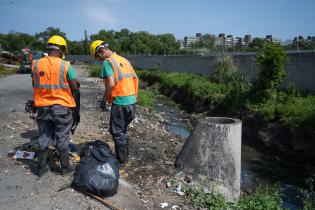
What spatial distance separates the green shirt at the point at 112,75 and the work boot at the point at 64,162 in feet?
3.37

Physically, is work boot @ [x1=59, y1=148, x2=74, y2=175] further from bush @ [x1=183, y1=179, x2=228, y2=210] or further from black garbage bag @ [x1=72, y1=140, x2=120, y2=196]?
bush @ [x1=183, y1=179, x2=228, y2=210]

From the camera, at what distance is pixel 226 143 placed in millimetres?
5668

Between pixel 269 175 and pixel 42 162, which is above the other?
pixel 42 162

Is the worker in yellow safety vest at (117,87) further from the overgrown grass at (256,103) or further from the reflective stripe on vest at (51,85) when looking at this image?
the overgrown grass at (256,103)

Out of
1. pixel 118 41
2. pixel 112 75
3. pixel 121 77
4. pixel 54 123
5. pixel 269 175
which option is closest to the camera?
pixel 54 123

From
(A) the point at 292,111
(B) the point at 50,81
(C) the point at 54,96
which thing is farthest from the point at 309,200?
(A) the point at 292,111

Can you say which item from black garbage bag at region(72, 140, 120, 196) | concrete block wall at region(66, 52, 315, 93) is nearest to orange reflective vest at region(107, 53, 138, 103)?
black garbage bag at region(72, 140, 120, 196)

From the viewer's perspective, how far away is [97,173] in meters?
4.61

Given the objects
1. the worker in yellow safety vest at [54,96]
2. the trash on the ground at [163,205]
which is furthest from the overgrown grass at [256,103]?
the worker in yellow safety vest at [54,96]

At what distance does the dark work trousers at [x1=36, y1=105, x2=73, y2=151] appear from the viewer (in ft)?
16.5

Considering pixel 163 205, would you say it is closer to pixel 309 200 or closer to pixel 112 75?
pixel 112 75

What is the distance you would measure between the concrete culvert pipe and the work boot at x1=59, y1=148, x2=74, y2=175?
188 centimetres

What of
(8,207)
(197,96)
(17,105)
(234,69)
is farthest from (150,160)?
(234,69)

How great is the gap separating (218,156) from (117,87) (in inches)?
75.6
